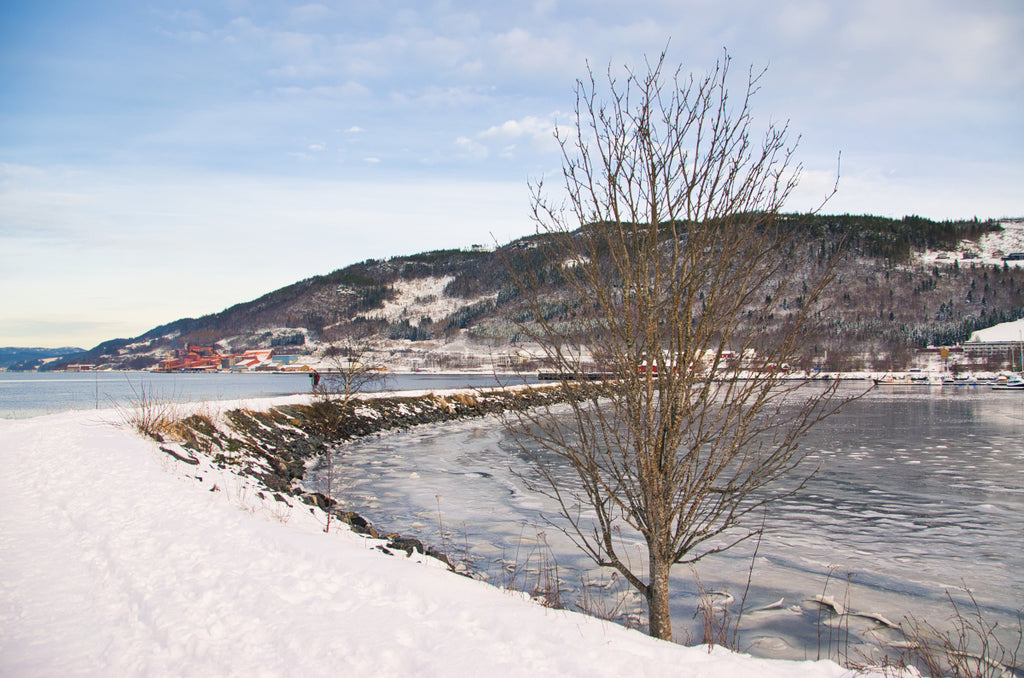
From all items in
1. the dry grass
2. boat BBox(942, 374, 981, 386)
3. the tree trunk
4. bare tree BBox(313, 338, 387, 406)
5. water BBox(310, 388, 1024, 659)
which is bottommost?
boat BBox(942, 374, 981, 386)

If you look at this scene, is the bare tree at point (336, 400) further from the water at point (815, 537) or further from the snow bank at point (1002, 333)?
the snow bank at point (1002, 333)

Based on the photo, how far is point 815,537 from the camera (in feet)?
31.4

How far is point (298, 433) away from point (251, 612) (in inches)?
705

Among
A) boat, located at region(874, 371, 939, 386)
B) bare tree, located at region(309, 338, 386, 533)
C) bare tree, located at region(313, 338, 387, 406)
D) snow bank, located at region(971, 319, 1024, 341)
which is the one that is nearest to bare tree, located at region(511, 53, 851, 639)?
bare tree, located at region(309, 338, 386, 533)

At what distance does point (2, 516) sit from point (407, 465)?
11.5 metres

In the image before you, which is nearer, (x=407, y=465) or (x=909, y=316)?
(x=407, y=465)

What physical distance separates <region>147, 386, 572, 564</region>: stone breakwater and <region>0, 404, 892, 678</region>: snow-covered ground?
1.69 meters

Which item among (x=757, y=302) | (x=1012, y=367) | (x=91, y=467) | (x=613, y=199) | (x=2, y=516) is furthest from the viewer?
(x=1012, y=367)

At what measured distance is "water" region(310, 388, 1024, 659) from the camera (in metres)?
6.57

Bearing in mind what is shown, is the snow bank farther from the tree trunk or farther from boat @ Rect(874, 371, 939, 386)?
the tree trunk

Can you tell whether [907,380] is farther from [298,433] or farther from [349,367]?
[298,433]

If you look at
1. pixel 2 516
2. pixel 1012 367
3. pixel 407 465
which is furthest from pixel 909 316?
pixel 2 516

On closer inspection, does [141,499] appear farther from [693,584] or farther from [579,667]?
[693,584]

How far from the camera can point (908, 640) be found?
226 inches
